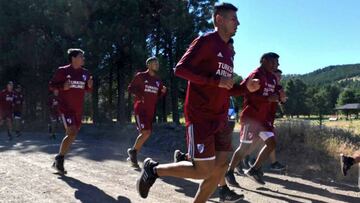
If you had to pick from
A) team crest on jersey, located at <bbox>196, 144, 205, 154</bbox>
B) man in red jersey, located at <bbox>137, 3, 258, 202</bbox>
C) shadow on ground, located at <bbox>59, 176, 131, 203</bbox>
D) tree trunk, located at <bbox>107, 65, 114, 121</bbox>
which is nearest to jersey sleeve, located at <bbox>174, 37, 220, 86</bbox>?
man in red jersey, located at <bbox>137, 3, 258, 202</bbox>

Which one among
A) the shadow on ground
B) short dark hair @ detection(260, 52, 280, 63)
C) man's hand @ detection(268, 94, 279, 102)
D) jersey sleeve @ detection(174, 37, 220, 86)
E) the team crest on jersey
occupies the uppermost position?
short dark hair @ detection(260, 52, 280, 63)

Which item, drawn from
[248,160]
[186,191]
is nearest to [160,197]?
[186,191]

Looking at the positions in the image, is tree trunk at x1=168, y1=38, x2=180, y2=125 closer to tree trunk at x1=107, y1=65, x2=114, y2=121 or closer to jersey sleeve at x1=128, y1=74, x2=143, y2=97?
tree trunk at x1=107, y1=65, x2=114, y2=121

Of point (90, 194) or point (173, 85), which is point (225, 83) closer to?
point (90, 194)

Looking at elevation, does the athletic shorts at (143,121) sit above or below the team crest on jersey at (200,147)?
above

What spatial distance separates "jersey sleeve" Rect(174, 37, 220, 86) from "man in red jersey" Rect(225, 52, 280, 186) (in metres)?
3.05

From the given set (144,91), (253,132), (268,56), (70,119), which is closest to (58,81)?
(70,119)

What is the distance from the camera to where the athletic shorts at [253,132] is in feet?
25.5

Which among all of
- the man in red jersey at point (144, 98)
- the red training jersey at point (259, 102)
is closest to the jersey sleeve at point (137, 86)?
the man in red jersey at point (144, 98)

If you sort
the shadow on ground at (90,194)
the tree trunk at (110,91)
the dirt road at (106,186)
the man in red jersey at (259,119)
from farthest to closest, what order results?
the tree trunk at (110,91) < the man in red jersey at (259,119) < the dirt road at (106,186) < the shadow on ground at (90,194)

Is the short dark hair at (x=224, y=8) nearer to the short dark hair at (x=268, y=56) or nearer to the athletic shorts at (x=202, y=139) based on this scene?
the athletic shorts at (x=202, y=139)

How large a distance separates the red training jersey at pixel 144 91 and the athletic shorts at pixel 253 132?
2.15 meters

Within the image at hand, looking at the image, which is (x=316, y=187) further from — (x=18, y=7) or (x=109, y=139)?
(x=18, y=7)

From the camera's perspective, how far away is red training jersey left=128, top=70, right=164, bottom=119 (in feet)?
30.1
